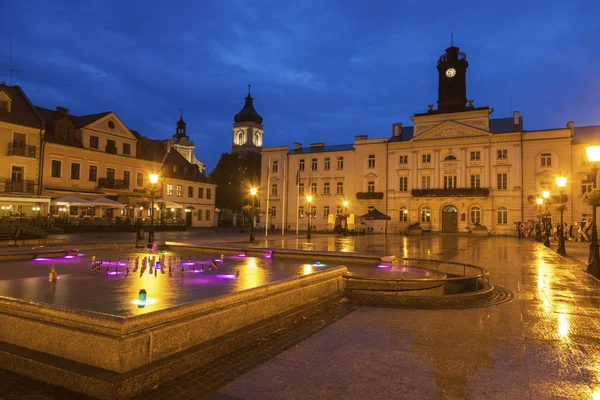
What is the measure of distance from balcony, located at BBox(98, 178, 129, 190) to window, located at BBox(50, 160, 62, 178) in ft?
14.2

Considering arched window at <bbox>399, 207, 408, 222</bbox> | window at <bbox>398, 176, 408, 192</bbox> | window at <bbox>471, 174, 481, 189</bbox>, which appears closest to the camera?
window at <bbox>471, 174, 481, 189</bbox>

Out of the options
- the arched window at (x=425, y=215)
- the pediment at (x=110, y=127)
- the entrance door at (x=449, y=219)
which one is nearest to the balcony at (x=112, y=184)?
the pediment at (x=110, y=127)

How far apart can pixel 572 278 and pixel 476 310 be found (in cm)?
691

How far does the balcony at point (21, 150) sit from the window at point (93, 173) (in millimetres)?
6011

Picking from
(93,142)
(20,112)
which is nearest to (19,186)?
(20,112)

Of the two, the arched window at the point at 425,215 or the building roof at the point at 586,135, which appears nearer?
the building roof at the point at 586,135

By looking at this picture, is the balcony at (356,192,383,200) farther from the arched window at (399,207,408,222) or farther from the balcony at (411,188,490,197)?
the balcony at (411,188,490,197)

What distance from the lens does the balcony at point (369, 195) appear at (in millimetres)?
53250

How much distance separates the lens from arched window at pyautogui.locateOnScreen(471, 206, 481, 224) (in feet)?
158

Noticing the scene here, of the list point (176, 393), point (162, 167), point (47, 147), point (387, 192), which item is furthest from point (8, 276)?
point (387, 192)

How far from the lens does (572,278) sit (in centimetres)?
1274

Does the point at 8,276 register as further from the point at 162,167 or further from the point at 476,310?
the point at 162,167

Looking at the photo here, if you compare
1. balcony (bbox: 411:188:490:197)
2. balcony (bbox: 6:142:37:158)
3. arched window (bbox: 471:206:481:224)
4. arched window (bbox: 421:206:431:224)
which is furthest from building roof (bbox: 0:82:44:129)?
arched window (bbox: 471:206:481:224)

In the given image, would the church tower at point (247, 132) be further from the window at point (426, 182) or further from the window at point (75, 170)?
the window at point (75, 170)
